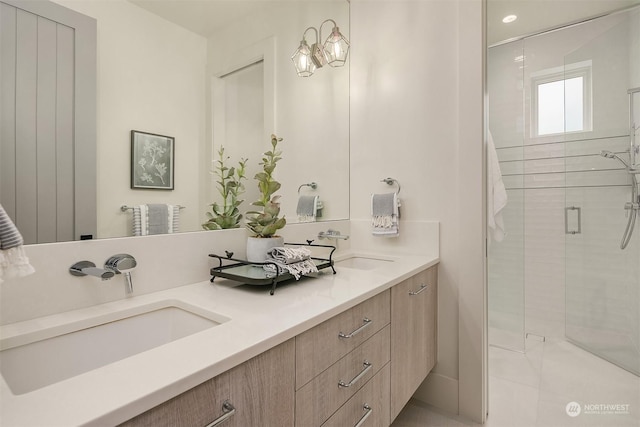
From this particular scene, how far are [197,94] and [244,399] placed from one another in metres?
0.96

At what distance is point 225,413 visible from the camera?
0.59 m

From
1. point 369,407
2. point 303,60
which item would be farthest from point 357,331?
point 303,60

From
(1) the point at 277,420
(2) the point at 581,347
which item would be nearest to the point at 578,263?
(2) the point at 581,347

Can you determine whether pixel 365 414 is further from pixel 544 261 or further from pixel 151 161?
pixel 544 261

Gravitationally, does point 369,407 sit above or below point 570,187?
below

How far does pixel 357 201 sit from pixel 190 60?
121cm

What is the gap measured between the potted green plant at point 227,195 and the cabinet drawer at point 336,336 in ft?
1.98

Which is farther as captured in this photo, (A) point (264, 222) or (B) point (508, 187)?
(B) point (508, 187)

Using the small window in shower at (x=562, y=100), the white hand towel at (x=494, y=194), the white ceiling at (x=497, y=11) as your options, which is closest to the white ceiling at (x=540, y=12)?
the white ceiling at (x=497, y=11)

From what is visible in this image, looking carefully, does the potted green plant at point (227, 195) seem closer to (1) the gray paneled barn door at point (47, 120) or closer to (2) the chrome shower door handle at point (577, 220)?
(1) the gray paneled barn door at point (47, 120)

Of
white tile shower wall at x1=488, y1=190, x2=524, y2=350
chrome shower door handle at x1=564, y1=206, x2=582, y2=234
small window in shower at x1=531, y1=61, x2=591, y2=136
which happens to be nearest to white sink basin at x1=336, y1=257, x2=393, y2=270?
white tile shower wall at x1=488, y1=190, x2=524, y2=350

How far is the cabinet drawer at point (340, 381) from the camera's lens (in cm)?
80

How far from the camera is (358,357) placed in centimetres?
100

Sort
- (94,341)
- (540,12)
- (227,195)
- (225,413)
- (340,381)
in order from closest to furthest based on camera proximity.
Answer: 1. (225,413)
2. (94,341)
3. (340,381)
4. (227,195)
5. (540,12)
